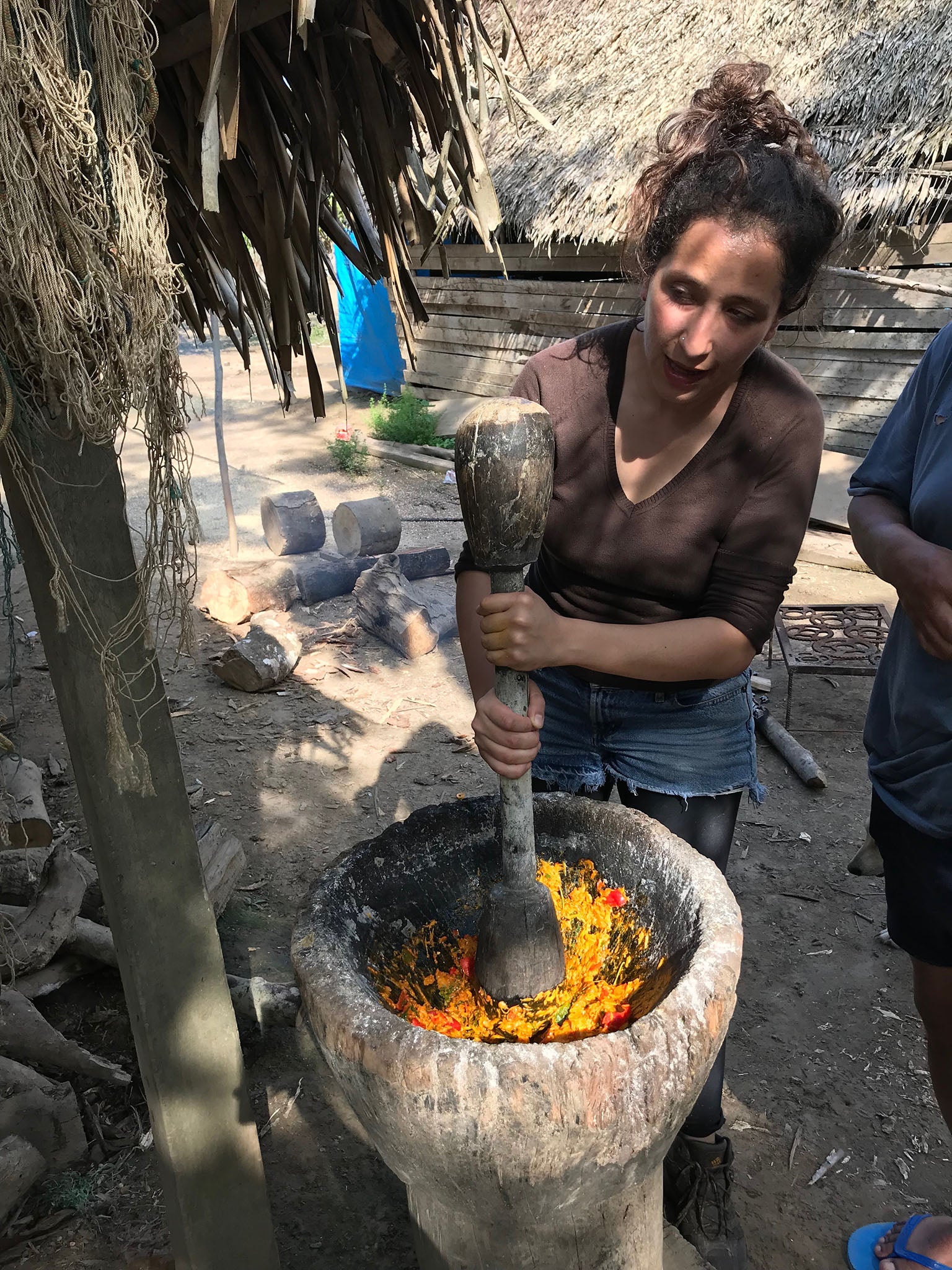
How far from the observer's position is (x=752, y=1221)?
6.82 feet

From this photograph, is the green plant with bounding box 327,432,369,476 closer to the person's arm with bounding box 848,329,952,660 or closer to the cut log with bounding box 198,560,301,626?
the cut log with bounding box 198,560,301,626

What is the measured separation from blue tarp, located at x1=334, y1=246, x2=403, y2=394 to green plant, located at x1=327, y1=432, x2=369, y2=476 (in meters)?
2.24

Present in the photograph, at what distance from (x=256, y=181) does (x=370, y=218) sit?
0.38m

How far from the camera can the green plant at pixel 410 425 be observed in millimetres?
9000

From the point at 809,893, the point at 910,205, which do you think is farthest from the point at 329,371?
the point at 809,893

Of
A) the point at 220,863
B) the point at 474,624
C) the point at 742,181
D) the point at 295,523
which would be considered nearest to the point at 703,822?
the point at 474,624

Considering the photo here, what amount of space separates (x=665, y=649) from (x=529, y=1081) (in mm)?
706

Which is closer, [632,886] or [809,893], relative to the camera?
[632,886]

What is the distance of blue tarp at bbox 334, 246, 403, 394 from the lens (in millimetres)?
10469

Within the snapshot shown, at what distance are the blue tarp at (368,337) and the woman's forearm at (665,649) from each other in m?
9.39

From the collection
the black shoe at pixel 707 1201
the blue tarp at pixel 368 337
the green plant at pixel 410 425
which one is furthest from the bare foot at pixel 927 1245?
the blue tarp at pixel 368 337

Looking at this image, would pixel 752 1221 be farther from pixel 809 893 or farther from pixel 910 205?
pixel 910 205

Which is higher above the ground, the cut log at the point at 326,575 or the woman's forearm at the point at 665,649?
the woman's forearm at the point at 665,649

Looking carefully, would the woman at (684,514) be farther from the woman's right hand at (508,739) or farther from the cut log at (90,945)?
the cut log at (90,945)
